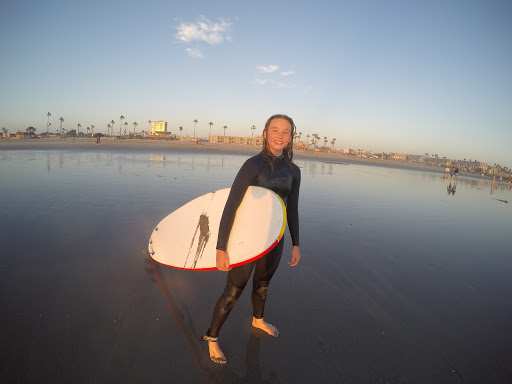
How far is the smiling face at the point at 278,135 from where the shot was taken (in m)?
2.34

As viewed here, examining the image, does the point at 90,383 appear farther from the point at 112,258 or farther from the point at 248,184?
the point at 112,258

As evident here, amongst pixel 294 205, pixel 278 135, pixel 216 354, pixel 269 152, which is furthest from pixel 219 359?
pixel 278 135

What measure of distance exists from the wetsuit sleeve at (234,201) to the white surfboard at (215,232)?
112 millimetres

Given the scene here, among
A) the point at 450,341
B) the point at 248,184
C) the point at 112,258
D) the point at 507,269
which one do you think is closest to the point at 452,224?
the point at 507,269

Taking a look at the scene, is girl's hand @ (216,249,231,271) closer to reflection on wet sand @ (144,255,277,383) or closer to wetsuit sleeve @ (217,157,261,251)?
wetsuit sleeve @ (217,157,261,251)

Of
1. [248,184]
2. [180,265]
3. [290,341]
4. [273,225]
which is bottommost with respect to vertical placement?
[290,341]

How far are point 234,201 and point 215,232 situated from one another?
497 millimetres

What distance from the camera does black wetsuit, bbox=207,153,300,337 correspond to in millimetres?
2193

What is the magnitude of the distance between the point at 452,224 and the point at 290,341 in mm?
8125

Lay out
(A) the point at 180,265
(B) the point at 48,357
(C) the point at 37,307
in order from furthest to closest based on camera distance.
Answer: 1. (C) the point at 37,307
2. (A) the point at 180,265
3. (B) the point at 48,357

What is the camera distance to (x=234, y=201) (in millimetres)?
2199

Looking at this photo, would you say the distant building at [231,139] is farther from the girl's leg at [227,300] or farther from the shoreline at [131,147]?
the girl's leg at [227,300]

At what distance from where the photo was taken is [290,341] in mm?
2648

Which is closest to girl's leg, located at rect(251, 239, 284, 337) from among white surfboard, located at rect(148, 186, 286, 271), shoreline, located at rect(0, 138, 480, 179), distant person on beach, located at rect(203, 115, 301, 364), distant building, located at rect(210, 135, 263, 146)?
distant person on beach, located at rect(203, 115, 301, 364)
